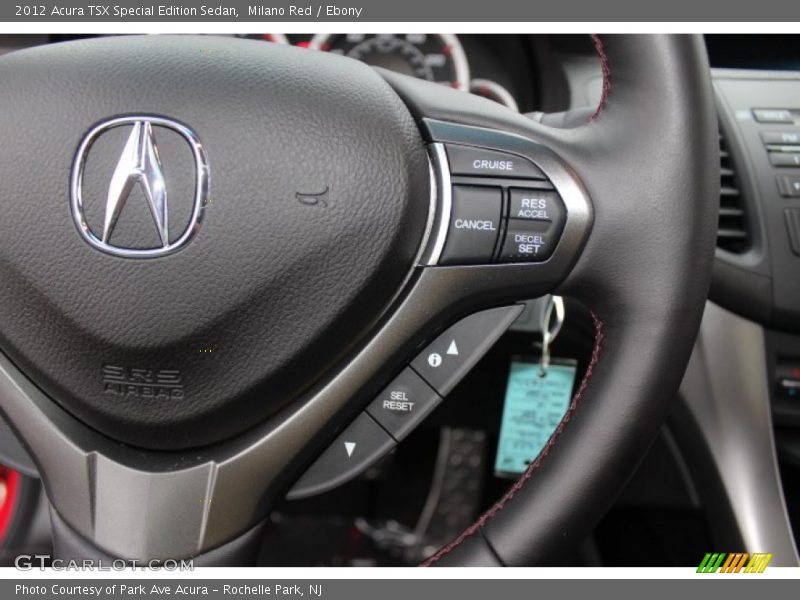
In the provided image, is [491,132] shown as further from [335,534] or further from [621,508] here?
[335,534]

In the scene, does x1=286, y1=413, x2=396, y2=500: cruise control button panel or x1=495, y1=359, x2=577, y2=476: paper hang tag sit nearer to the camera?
x1=286, y1=413, x2=396, y2=500: cruise control button panel

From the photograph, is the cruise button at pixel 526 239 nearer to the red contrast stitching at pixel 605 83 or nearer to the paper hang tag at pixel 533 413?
the red contrast stitching at pixel 605 83

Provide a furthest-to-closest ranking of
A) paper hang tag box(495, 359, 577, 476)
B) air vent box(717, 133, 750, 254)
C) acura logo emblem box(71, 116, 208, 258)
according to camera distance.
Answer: air vent box(717, 133, 750, 254), paper hang tag box(495, 359, 577, 476), acura logo emblem box(71, 116, 208, 258)

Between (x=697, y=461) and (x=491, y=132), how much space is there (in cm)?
59

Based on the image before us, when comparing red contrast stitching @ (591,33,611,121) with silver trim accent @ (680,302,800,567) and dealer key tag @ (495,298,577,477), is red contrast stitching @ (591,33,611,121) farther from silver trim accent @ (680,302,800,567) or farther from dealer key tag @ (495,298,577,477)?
silver trim accent @ (680,302,800,567)

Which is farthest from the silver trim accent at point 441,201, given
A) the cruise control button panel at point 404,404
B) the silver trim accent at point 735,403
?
the silver trim accent at point 735,403

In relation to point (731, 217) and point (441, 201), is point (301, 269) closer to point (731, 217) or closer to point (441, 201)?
point (441, 201)

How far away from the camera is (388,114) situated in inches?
30.7

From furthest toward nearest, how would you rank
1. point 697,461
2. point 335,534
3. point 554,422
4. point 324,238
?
point 335,534
point 697,461
point 554,422
point 324,238

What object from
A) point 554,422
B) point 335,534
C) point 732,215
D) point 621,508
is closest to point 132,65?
point 554,422

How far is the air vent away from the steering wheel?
1.35ft

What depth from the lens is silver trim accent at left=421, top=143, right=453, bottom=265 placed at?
781 millimetres
